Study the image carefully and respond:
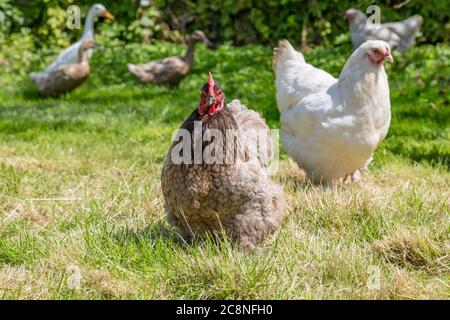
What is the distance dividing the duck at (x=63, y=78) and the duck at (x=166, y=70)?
641 millimetres

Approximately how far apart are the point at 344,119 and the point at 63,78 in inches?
211

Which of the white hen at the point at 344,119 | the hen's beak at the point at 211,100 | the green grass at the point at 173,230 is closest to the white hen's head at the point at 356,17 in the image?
the green grass at the point at 173,230

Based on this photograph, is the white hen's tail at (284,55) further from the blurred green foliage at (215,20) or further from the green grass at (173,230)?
the blurred green foliage at (215,20)

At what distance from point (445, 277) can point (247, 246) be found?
894 mm

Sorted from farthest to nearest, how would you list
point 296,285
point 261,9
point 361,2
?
point 261,9
point 361,2
point 296,285

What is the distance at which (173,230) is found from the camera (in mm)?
3600

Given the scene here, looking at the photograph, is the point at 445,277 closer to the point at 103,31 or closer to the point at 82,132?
the point at 82,132

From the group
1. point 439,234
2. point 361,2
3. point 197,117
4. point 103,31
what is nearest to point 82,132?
point 361,2

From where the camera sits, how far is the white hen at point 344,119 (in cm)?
444

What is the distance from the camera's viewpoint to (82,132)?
6.74 m

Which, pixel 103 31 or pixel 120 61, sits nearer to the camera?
pixel 120 61

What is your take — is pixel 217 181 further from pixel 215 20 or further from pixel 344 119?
pixel 215 20

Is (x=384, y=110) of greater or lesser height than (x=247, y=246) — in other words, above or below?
above

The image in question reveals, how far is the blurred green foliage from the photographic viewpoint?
37.1 ft
